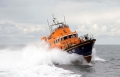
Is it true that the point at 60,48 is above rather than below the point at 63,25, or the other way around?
below

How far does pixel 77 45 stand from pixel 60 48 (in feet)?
8.08

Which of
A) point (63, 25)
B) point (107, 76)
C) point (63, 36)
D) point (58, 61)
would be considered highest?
point (63, 25)

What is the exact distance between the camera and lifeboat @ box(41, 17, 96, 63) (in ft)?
70.2

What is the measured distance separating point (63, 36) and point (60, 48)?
5.00 ft

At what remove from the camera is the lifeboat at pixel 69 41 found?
21.4 m

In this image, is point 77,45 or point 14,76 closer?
point 14,76

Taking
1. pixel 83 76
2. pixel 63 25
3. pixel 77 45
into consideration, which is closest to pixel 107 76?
pixel 83 76

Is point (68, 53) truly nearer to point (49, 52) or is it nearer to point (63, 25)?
point (49, 52)

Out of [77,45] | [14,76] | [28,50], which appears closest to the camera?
[14,76]

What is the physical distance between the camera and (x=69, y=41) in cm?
2284

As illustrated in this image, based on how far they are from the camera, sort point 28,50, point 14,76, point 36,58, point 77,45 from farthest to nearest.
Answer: point 28,50
point 36,58
point 77,45
point 14,76

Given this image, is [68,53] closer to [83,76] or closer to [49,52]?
[49,52]

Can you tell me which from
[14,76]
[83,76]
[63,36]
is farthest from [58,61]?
[14,76]

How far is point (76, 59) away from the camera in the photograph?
21.8m
